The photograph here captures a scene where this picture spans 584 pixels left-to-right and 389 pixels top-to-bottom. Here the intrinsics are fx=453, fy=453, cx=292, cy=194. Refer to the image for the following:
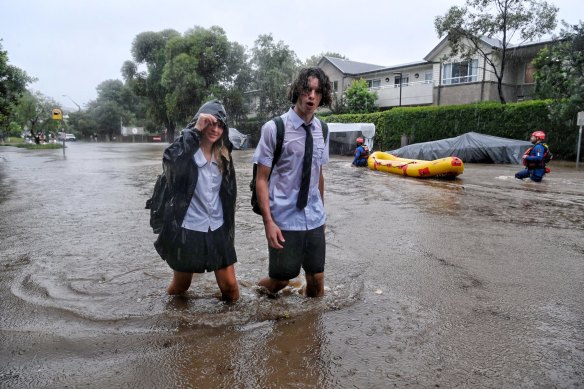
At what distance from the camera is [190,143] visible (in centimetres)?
323

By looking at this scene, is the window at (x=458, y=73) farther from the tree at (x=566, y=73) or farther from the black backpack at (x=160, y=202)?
the black backpack at (x=160, y=202)

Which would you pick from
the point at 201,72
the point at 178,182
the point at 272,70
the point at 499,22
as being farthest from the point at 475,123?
the point at 201,72

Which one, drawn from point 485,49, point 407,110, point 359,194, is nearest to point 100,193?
point 359,194

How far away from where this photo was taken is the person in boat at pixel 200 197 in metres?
3.25

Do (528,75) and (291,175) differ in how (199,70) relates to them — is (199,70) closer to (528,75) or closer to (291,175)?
(528,75)

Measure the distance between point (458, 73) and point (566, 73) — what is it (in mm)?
14889

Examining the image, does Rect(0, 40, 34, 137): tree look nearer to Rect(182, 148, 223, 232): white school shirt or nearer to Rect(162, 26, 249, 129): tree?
Rect(162, 26, 249, 129): tree

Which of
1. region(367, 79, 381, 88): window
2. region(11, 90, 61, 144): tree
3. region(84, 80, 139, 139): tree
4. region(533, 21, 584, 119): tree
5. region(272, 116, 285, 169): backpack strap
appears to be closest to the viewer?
region(272, 116, 285, 169): backpack strap

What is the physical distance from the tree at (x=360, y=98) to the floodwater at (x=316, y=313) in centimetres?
3117

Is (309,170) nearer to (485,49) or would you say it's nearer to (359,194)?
(359,194)

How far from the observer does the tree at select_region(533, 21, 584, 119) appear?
1930cm

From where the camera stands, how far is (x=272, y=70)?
4247 centimetres

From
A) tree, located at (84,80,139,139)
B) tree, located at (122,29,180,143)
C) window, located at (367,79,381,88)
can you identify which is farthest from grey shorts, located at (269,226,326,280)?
tree, located at (84,80,139,139)

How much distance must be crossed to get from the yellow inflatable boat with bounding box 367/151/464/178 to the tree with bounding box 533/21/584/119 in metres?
8.95
